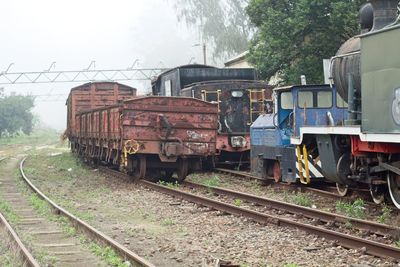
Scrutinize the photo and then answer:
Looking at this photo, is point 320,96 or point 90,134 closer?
point 320,96

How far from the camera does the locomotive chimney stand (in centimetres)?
924

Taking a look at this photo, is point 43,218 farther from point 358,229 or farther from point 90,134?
point 90,134

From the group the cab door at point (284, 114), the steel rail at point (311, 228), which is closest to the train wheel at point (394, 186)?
the steel rail at point (311, 228)

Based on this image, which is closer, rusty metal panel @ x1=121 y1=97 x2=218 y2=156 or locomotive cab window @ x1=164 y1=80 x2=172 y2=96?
rusty metal panel @ x1=121 y1=97 x2=218 y2=156

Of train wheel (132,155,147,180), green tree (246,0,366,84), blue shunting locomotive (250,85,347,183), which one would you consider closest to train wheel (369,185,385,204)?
blue shunting locomotive (250,85,347,183)

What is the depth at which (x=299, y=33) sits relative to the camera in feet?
69.4

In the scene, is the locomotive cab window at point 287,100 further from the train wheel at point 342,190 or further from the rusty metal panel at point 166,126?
the train wheel at point 342,190

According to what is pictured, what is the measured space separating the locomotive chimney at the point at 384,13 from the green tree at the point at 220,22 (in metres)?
40.6

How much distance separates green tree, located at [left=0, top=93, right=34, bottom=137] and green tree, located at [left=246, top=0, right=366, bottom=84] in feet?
192

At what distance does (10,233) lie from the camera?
931 cm

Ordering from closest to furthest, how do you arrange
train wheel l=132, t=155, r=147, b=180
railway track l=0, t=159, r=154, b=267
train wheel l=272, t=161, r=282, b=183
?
railway track l=0, t=159, r=154, b=267 → train wheel l=272, t=161, r=282, b=183 → train wheel l=132, t=155, r=147, b=180

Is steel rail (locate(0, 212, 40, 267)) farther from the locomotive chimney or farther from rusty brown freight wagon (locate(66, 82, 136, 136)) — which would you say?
rusty brown freight wagon (locate(66, 82, 136, 136))

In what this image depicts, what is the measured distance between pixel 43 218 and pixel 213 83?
9670mm

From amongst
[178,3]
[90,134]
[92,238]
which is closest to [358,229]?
[92,238]
